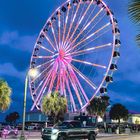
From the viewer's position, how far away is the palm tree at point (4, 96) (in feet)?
146

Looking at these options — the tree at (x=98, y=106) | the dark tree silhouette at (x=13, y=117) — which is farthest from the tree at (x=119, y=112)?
the dark tree silhouette at (x=13, y=117)

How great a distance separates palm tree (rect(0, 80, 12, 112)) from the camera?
4444 centimetres

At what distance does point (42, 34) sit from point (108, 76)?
19.2 m

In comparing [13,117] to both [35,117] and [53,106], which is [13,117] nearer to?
[35,117]

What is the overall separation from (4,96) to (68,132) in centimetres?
1536

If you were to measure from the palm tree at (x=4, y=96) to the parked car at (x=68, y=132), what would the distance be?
13.1 meters

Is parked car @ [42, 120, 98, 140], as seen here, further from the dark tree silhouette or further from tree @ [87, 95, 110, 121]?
the dark tree silhouette

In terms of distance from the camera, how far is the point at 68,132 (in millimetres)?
31484

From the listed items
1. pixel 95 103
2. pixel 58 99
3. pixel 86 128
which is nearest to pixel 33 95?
pixel 58 99

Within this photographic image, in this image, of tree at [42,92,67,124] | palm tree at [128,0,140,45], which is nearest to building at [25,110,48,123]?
tree at [42,92,67,124]

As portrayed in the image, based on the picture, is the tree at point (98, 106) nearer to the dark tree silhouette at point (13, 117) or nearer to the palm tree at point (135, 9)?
the palm tree at point (135, 9)

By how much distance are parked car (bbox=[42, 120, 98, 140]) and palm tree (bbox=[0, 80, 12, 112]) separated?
13.1 m

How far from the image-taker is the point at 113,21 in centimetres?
5528

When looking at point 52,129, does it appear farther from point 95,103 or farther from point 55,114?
point 95,103
